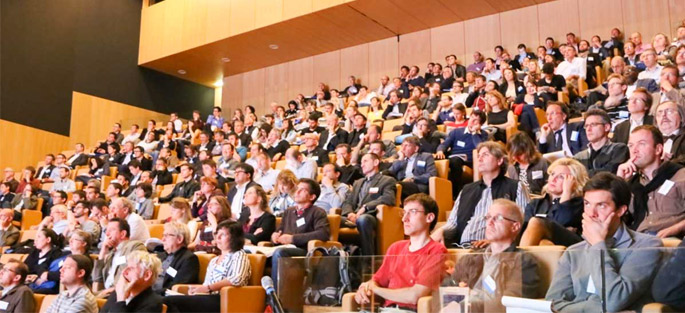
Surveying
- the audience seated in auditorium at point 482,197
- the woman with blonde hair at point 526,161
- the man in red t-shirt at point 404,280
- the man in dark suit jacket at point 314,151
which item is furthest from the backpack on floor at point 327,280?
the man in dark suit jacket at point 314,151

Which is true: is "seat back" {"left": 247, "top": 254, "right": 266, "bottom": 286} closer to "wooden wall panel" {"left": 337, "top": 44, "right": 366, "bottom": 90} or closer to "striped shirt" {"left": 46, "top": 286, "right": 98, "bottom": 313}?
"striped shirt" {"left": 46, "top": 286, "right": 98, "bottom": 313}

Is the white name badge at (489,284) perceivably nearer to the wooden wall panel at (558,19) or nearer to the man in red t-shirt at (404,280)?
the man in red t-shirt at (404,280)

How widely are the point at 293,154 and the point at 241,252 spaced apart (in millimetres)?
2204

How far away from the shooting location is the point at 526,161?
360cm

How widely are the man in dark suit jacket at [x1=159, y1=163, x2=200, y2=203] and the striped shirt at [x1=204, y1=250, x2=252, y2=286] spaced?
2.86 metres

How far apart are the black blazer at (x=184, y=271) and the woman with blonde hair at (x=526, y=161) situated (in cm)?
186

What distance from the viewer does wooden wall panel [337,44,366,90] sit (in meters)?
10.5

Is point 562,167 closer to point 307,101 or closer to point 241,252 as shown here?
point 241,252

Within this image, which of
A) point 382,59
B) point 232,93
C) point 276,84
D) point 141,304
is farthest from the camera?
point 232,93

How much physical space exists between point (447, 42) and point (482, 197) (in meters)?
6.75

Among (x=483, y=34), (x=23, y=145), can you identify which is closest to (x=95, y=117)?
(x=23, y=145)

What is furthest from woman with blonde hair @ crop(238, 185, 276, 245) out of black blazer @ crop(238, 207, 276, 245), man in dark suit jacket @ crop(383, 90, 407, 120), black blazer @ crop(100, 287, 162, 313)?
man in dark suit jacket @ crop(383, 90, 407, 120)

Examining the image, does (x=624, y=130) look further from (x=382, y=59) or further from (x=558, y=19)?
(x=382, y=59)

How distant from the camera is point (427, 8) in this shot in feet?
29.5
